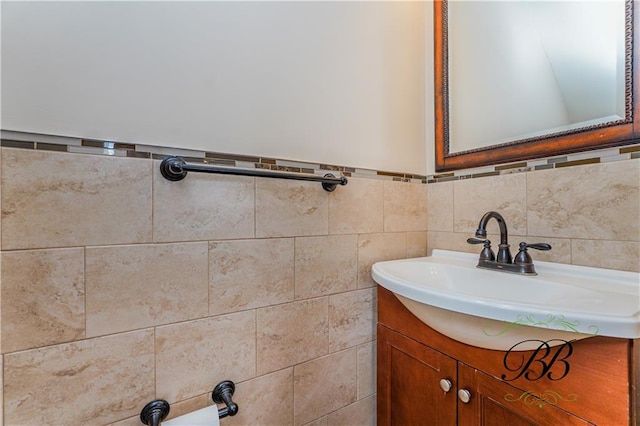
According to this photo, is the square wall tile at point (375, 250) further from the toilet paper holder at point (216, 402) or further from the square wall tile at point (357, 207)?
the toilet paper holder at point (216, 402)

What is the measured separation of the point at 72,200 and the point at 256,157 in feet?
1.53

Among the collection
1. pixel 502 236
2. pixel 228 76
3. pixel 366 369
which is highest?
pixel 228 76

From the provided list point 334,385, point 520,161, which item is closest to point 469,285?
point 520,161

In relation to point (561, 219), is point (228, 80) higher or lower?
higher

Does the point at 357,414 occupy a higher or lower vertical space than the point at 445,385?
lower

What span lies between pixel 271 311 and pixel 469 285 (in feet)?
2.24

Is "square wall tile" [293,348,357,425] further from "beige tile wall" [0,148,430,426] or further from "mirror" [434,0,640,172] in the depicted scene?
"mirror" [434,0,640,172]

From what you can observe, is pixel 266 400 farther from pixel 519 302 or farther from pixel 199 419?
pixel 519 302

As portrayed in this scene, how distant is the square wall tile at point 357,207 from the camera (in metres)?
1.02

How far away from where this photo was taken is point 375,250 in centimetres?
112


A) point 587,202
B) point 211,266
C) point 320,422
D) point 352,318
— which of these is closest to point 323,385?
point 320,422

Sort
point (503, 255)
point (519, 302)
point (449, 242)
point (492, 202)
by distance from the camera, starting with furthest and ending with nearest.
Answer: point (449, 242) → point (492, 202) → point (503, 255) → point (519, 302)

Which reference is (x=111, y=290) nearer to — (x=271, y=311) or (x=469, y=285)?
(x=271, y=311)

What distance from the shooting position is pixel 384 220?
44.9 inches
